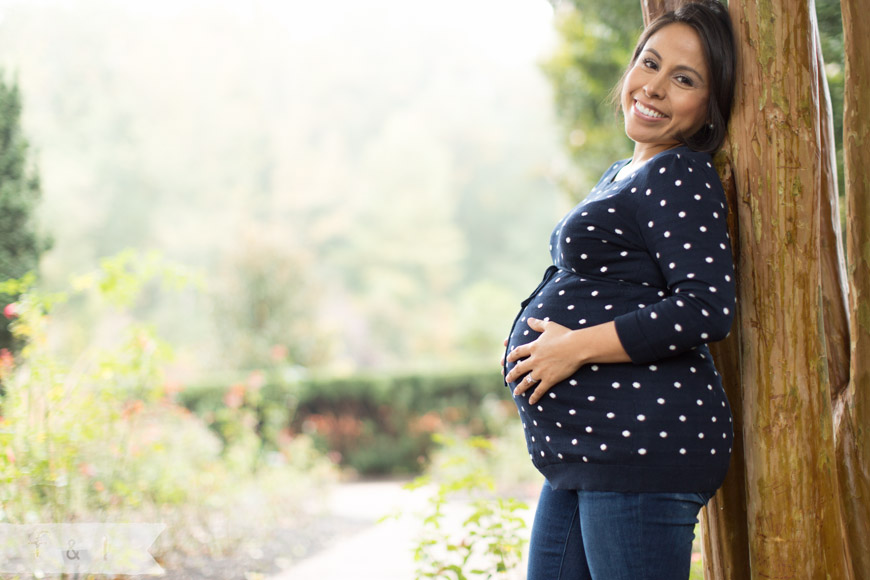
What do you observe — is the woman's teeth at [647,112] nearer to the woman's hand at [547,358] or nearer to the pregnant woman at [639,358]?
the pregnant woman at [639,358]

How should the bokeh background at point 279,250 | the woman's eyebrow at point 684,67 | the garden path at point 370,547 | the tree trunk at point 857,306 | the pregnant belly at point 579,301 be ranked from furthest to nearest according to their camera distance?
the garden path at point 370,547 → the bokeh background at point 279,250 → the tree trunk at point 857,306 → the woman's eyebrow at point 684,67 → the pregnant belly at point 579,301

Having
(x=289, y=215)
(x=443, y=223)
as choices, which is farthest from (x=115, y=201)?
(x=443, y=223)

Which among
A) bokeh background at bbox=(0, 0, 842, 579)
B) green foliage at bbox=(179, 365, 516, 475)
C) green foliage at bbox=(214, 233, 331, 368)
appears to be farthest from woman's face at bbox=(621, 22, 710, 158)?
green foliage at bbox=(214, 233, 331, 368)

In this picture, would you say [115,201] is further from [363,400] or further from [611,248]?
[611,248]

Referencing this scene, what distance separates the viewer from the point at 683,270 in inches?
52.0

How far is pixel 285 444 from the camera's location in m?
6.07

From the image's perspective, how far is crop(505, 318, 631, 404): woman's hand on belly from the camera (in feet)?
4.48

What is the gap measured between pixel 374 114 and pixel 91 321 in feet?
48.1

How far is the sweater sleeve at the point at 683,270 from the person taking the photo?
4.29ft

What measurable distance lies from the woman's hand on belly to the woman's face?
1.61ft

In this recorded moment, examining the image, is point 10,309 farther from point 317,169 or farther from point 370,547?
point 317,169

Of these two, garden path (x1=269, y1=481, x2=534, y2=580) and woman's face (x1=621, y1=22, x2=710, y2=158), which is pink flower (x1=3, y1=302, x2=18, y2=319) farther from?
woman's face (x1=621, y1=22, x2=710, y2=158)

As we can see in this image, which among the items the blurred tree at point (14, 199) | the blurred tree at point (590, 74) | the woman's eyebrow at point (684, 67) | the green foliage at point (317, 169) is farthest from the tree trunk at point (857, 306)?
the green foliage at point (317, 169)

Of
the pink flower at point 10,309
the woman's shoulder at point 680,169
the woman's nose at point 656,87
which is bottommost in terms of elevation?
the pink flower at point 10,309
